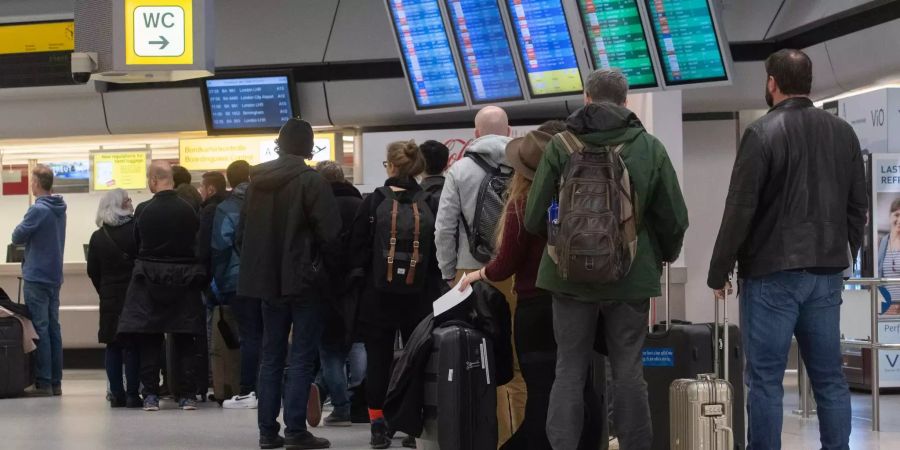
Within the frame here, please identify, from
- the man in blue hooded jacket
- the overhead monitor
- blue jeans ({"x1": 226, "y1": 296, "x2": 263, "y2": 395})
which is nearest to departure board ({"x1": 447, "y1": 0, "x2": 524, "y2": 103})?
the overhead monitor

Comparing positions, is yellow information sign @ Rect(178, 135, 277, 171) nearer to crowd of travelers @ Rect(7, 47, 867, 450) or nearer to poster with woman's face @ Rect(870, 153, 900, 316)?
crowd of travelers @ Rect(7, 47, 867, 450)

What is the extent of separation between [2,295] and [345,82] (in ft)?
10.9

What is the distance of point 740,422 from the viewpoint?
5.18m

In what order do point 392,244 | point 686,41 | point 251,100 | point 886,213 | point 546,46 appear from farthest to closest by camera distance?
point 251,100, point 546,46, point 886,213, point 686,41, point 392,244

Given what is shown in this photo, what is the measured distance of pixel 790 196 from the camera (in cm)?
450

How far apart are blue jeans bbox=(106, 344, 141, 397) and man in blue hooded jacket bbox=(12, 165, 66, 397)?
999 millimetres

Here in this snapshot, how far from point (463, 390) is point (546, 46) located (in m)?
4.59

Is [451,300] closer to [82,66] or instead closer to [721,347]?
[721,347]

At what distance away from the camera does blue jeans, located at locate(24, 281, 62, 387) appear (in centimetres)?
920

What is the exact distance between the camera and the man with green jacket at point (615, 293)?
13.6ft

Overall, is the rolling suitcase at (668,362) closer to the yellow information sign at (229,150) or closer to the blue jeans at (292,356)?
the blue jeans at (292,356)

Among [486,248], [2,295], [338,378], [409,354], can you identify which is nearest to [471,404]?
[409,354]

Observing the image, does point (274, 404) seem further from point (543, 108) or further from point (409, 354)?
point (543, 108)

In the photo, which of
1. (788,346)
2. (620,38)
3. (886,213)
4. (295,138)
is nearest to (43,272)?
(295,138)
